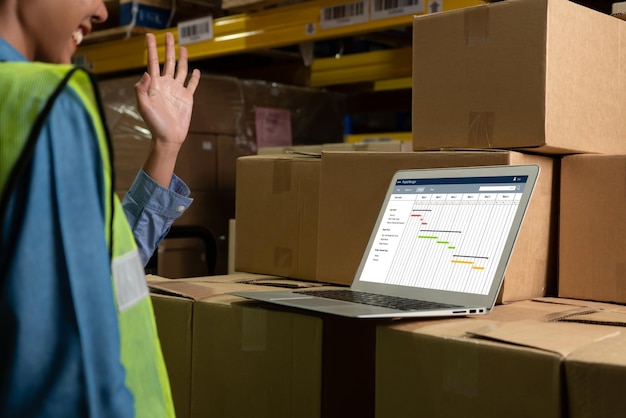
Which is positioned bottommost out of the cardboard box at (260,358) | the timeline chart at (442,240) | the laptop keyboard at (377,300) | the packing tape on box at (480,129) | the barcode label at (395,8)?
the cardboard box at (260,358)

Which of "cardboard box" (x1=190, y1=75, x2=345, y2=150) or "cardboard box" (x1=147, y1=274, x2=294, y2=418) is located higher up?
"cardboard box" (x1=190, y1=75, x2=345, y2=150)

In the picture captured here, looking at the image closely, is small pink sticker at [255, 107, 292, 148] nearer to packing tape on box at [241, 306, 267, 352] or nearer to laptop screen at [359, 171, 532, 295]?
laptop screen at [359, 171, 532, 295]

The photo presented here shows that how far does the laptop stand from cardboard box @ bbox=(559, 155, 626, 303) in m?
0.20

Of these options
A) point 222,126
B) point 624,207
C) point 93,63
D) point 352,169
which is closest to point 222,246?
point 222,126

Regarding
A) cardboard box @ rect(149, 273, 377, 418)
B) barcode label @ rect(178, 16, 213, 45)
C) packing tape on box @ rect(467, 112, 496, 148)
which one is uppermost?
barcode label @ rect(178, 16, 213, 45)

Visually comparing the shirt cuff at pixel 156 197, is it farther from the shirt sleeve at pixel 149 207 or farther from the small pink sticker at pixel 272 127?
the small pink sticker at pixel 272 127

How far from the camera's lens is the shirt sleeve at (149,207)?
4.58 feet

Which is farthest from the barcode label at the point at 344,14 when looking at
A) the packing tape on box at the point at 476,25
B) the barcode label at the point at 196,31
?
the packing tape on box at the point at 476,25

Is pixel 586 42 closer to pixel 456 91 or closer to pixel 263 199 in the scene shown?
pixel 456 91

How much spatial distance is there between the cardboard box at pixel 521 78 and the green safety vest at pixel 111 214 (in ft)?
2.94

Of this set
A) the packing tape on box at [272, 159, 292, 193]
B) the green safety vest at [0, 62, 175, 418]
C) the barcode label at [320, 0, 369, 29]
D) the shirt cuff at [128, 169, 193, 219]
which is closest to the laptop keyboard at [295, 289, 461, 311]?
the shirt cuff at [128, 169, 193, 219]

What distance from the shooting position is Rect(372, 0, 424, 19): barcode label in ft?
7.54

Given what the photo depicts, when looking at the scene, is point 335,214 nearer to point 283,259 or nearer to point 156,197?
point 283,259

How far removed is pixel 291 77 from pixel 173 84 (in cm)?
198
